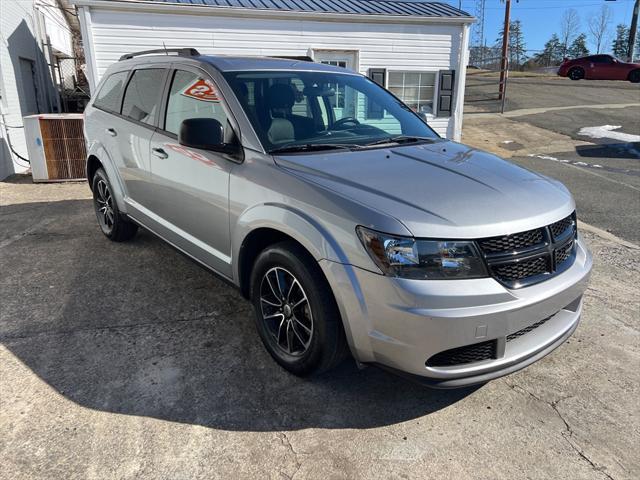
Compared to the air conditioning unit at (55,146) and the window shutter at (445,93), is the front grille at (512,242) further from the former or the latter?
the window shutter at (445,93)

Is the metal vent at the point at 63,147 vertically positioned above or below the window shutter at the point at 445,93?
below

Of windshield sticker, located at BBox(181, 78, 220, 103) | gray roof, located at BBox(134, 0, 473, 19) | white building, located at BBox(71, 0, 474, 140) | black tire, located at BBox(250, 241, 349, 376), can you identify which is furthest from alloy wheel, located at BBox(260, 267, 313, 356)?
gray roof, located at BBox(134, 0, 473, 19)

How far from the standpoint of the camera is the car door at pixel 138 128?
13.4ft

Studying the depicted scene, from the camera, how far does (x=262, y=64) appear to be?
3.75 meters

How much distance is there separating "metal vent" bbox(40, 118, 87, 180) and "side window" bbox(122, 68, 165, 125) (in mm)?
4766

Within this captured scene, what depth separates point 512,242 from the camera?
2459 mm

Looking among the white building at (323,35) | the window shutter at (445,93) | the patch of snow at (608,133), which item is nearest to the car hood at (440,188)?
the white building at (323,35)

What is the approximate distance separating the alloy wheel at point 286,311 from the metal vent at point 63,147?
7070 millimetres

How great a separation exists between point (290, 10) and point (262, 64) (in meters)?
7.91

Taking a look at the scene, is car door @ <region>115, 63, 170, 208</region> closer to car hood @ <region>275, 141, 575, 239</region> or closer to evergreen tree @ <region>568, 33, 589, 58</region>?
car hood @ <region>275, 141, 575, 239</region>

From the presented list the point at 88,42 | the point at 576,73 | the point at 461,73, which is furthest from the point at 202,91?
the point at 576,73

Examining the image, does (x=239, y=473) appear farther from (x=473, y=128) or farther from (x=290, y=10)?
(x=473, y=128)

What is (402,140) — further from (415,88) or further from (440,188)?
(415,88)

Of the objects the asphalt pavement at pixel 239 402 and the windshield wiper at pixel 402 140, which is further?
the windshield wiper at pixel 402 140
